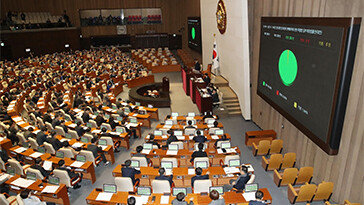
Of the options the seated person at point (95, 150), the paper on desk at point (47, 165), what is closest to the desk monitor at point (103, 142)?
the seated person at point (95, 150)

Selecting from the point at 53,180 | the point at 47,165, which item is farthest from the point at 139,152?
the point at 47,165

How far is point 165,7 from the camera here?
137 feet

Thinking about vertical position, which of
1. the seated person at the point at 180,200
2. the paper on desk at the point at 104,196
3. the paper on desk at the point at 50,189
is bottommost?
the paper on desk at the point at 50,189

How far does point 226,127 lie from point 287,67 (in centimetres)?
582

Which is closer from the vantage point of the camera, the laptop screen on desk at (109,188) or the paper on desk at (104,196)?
the paper on desk at (104,196)

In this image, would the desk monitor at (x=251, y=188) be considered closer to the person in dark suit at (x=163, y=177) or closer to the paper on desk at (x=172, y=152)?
the person in dark suit at (x=163, y=177)

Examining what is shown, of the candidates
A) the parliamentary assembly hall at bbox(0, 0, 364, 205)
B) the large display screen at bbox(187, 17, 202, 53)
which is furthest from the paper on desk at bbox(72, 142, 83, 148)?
the large display screen at bbox(187, 17, 202, 53)

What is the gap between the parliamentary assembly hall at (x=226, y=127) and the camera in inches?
291

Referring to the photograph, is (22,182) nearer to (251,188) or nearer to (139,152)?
(139,152)

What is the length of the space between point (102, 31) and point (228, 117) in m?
31.9

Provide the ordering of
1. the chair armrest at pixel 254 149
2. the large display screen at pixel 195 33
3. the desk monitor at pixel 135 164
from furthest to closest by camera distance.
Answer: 1. the large display screen at pixel 195 33
2. the chair armrest at pixel 254 149
3. the desk monitor at pixel 135 164

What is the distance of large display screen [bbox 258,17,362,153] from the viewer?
7.09 m

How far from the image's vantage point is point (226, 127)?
14.7m

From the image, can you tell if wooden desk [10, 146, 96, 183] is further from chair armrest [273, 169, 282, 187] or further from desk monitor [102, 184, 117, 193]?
chair armrest [273, 169, 282, 187]
